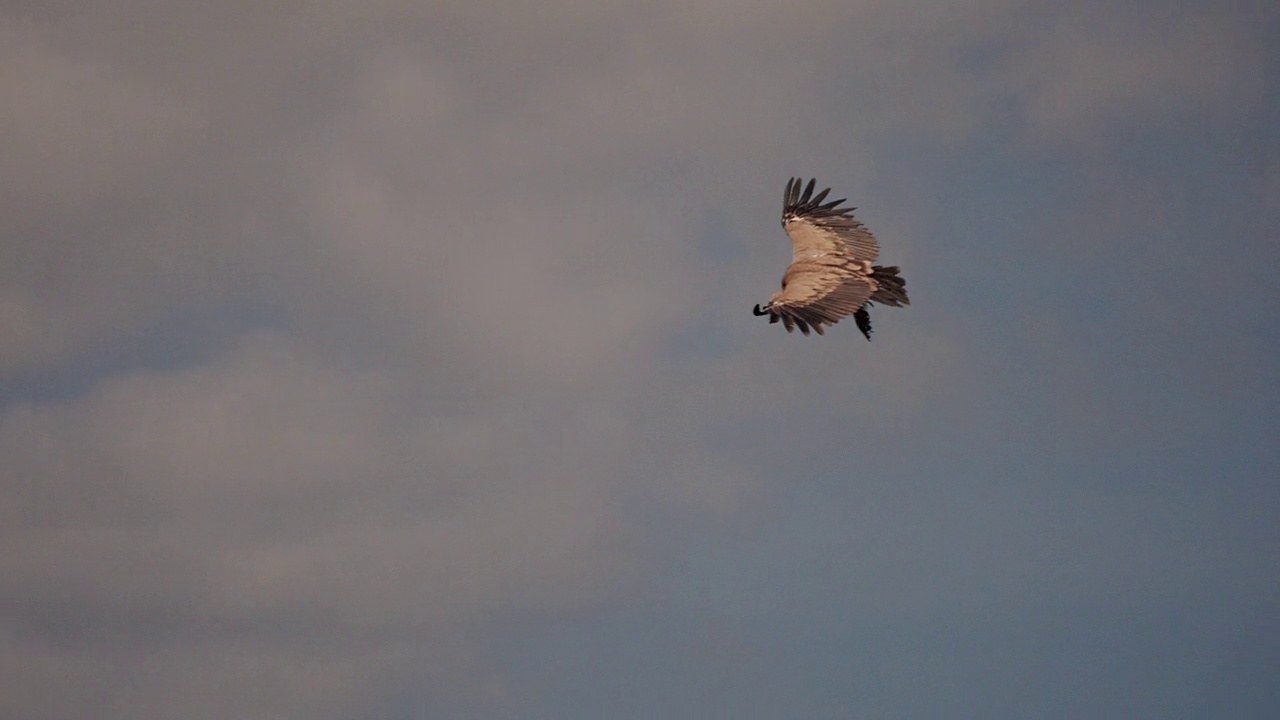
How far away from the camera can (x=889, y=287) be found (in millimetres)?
59531

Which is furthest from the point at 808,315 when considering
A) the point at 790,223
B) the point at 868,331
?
the point at 790,223

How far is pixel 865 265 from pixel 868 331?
3444 mm

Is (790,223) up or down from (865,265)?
up

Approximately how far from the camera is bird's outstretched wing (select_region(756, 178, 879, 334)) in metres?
55.5

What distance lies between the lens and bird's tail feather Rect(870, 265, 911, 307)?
193 ft

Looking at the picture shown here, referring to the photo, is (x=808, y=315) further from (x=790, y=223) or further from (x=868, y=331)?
(x=790, y=223)

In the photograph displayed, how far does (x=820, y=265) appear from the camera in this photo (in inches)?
2406

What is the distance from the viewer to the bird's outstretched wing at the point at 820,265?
5553 cm

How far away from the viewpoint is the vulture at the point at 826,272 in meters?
55.6

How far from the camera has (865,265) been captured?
61.1 metres

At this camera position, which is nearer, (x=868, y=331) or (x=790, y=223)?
(x=868, y=331)

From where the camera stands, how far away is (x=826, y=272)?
6019cm

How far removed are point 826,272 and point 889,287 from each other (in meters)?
2.75

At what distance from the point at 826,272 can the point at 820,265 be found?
1.01 m
